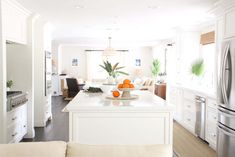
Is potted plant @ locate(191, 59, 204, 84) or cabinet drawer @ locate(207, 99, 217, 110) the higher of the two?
potted plant @ locate(191, 59, 204, 84)

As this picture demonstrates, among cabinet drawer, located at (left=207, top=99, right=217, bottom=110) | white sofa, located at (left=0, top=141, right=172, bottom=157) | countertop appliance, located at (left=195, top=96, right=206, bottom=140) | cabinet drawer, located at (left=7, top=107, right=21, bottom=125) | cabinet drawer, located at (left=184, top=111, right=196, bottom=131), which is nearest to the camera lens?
white sofa, located at (left=0, top=141, right=172, bottom=157)

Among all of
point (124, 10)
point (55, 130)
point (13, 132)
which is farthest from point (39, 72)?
point (124, 10)

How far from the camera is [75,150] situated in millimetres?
1559

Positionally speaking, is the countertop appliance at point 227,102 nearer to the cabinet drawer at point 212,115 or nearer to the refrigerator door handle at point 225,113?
the refrigerator door handle at point 225,113

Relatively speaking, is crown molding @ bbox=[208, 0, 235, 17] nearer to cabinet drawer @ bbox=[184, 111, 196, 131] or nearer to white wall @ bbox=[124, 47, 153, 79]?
cabinet drawer @ bbox=[184, 111, 196, 131]

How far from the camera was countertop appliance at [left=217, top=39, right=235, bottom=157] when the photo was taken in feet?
10.3

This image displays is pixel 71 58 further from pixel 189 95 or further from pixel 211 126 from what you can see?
pixel 211 126

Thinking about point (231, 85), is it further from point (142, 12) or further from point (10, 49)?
point (10, 49)

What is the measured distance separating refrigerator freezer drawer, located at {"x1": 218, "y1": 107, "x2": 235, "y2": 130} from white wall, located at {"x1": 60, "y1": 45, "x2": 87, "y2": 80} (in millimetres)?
9823

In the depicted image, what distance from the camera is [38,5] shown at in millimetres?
4203

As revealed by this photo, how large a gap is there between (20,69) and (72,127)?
A: 2.51 meters

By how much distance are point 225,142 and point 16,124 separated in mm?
3177

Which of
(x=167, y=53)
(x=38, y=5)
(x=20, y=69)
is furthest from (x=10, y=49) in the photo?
(x=167, y=53)

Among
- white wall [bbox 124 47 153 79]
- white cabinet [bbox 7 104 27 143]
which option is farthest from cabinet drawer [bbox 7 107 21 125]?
white wall [bbox 124 47 153 79]
